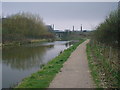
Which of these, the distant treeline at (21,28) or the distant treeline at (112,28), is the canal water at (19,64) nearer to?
the distant treeline at (112,28)

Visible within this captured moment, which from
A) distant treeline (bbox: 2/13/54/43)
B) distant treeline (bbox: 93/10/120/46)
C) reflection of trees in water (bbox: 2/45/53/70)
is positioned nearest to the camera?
reflection of trees in water (bbox: 2/45/53/70)

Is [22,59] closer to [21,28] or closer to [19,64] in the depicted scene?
[19,64]

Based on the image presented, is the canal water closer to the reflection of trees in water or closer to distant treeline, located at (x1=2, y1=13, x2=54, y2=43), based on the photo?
the reflection of trees in water

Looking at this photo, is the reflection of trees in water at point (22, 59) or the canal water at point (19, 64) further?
the reflection of trees in water at point (22, 59)

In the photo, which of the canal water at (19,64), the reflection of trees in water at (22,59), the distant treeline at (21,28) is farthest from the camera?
the distant treeline at (21,28)

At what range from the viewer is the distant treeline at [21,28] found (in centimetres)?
5500

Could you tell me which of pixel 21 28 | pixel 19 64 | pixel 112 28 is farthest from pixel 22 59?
pixel 21 28

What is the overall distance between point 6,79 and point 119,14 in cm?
1112

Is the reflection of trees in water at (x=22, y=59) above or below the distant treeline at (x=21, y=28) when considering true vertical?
below

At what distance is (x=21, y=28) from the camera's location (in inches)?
2554

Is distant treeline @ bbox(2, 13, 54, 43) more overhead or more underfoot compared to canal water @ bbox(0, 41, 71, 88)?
more overhead

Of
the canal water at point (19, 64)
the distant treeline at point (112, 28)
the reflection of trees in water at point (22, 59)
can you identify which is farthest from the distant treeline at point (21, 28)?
the distant treeline at point (112, 28)

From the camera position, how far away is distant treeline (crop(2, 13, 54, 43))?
5500cm

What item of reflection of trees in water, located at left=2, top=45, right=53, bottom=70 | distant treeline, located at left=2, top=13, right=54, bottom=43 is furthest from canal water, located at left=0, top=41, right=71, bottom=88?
distant treeline, located at left=2, top=13, right=54, bottom=43
